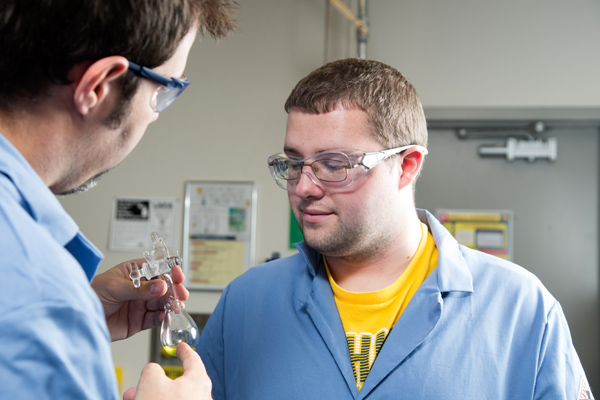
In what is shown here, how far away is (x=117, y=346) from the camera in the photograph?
2.93 m

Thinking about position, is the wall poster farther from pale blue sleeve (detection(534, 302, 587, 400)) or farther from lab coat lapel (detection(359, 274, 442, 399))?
pale blue sleeve (detection(534, 302, 587, 400))

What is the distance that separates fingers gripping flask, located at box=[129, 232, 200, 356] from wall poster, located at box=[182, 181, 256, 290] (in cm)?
177

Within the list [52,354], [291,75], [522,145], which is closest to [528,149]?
[522,145]

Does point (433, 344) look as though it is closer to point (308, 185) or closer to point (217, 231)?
point (308, 185)

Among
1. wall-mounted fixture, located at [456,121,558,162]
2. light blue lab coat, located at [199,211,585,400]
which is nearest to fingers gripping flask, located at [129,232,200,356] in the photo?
light blue lab coat, located at [199,211,585,400]

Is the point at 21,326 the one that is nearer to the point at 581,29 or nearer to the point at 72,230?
the point at 72,230

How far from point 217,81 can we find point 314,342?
2.05 meters

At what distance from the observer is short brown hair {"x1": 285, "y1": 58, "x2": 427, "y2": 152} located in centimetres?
124

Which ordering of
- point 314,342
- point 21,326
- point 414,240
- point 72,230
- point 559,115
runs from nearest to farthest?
1. point 21,326
2. point 72,230
3. point 314,342
4. point 414,240
5. point 559,115

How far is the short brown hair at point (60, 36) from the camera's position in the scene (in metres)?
0.68

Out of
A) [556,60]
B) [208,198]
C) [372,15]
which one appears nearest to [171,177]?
[208,198]

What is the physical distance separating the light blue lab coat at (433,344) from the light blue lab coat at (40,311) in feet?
2.02

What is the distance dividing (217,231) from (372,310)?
179cm

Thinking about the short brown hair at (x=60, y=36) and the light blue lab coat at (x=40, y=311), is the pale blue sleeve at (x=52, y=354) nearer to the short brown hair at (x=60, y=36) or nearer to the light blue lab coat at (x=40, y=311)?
the light blue lab coat at (x=40, y=311)
